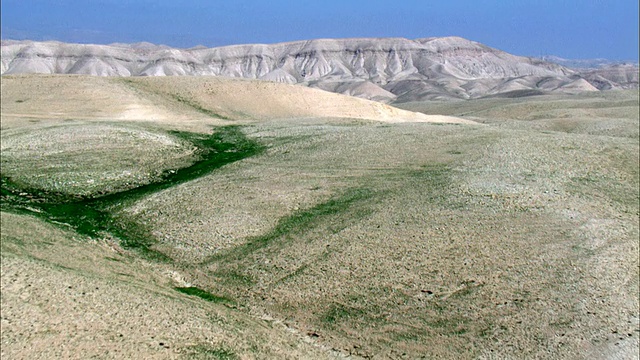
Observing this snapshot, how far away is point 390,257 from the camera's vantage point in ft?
72.1

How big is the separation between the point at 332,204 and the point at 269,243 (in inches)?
193

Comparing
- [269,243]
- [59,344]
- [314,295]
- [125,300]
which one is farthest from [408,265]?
[59,344]

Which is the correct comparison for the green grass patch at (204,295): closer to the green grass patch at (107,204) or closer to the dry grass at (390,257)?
the dry grass at (390,257)

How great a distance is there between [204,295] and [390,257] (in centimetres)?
694

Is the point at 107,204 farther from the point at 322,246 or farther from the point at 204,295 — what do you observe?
the point at 322,246

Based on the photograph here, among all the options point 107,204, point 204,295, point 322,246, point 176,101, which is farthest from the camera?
point 176,101

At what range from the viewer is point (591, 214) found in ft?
85.6

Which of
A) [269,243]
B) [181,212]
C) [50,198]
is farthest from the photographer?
[50,198]

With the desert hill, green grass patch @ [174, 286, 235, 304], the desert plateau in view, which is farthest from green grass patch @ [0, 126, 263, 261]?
the desert hill

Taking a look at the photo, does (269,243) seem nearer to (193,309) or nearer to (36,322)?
(193,309)

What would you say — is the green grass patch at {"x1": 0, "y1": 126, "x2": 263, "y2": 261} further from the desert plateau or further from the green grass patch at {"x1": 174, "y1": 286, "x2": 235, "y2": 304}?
the green grass patch at {"x1": 174, "y1": 286, "x2": 235, "y2": 304}

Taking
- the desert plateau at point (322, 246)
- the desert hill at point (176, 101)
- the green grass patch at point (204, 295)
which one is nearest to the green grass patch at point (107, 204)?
the desert plateau at point (322, 246)

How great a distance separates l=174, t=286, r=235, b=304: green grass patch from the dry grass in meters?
0.27

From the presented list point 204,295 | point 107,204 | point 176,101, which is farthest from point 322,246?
point 176,101
